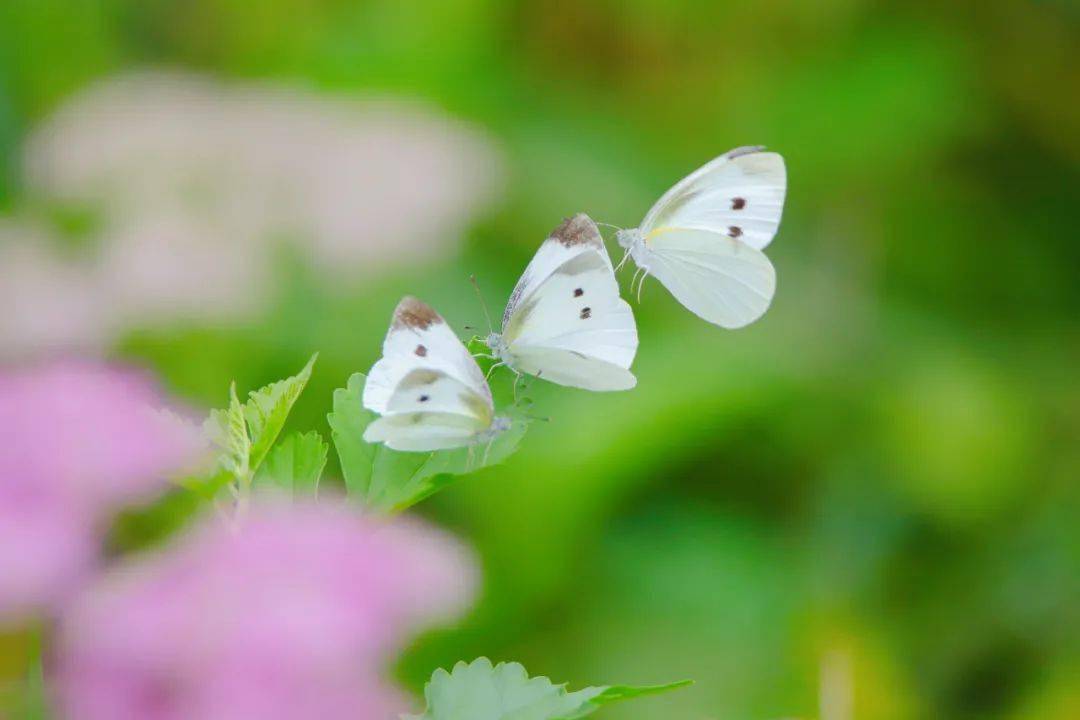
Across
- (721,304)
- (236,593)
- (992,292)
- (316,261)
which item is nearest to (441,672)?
(236,593)

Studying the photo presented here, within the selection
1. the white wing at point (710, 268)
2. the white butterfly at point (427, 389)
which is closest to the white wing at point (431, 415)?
the white butterfly at point (427, 389)

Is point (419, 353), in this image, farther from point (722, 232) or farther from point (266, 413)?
point (722, 232)

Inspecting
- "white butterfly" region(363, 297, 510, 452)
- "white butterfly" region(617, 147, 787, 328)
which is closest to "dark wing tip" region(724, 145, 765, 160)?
"white butterfly" region(617, 147, 787, 328)

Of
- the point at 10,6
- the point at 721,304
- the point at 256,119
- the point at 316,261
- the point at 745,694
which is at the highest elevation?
the point at 10,6

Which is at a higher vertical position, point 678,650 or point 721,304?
point 678,650

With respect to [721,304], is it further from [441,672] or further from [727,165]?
[441,672]

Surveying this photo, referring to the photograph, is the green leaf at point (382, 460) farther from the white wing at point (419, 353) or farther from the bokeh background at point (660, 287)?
the bokeh background at point (660, 287)

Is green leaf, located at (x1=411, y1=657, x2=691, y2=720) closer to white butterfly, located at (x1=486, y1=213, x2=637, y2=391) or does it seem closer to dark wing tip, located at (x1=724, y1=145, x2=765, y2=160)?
white butterfly, located at (x1=486, y1=213, x2=637, y2=391)
